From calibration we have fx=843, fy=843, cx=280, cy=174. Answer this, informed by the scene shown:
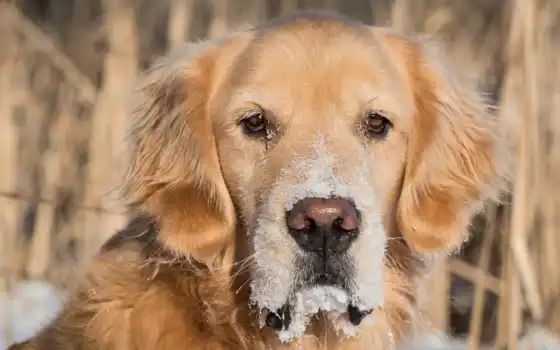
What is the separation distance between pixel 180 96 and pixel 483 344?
11.6 ft

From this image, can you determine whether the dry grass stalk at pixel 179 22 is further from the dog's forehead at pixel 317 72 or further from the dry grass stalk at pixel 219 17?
the dog's forehead at pixel 317 72

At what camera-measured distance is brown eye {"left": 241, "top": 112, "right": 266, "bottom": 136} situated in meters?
2.57

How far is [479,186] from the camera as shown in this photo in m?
2.84

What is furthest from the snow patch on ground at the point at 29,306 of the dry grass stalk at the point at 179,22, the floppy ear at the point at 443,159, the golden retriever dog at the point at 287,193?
the floppy ear at the point at 443,159

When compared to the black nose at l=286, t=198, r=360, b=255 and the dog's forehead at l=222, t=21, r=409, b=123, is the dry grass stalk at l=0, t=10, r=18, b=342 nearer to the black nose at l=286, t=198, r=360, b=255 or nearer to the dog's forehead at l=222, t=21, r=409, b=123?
the dog's forehead at l=222, t=21, r=409, b=123

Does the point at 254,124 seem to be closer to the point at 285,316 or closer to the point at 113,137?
the point at 285,316

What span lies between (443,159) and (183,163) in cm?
87

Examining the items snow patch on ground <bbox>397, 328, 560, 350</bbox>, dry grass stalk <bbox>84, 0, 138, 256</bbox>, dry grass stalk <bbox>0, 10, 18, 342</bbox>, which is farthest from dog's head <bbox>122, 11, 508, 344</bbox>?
dry grass stalk <bbox>0, 10, 18, 342</bbox>

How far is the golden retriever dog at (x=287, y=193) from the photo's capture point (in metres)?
2.36

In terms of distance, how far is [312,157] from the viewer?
7.89 feet

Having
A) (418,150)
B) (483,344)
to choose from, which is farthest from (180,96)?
(483,344)

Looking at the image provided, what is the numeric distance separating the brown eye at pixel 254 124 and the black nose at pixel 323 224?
1.30 feet

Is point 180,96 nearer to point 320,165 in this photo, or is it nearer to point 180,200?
point 180,200

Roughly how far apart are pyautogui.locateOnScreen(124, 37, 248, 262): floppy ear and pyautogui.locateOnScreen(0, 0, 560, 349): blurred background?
3.67 ft
